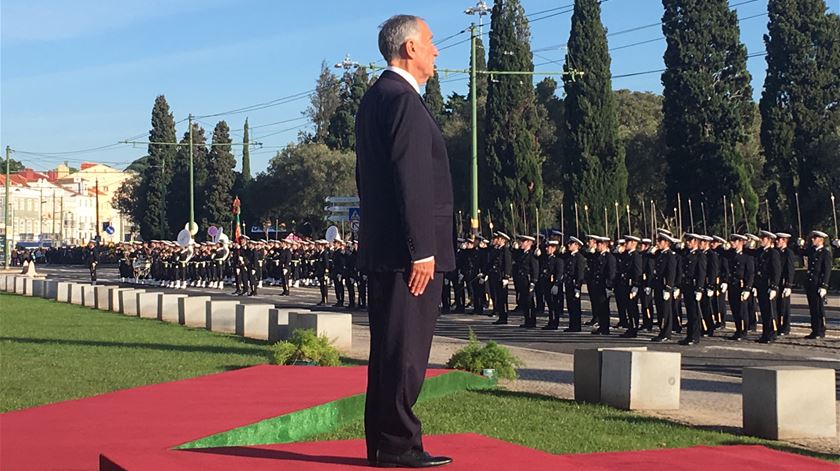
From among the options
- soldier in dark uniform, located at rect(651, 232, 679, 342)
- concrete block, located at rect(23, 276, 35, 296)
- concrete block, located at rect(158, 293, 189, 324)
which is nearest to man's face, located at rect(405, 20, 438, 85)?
soldier in dark uniform, located at rect(651, 232, 679, 342)

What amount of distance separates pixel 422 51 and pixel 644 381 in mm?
6236

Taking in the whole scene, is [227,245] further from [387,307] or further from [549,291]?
[387,307]

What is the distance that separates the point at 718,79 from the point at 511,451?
4999 centimetres

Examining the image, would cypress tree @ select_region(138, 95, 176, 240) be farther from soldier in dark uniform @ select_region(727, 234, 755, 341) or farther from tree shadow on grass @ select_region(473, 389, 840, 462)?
tree shadow on grass @ select_region(473, 389, 840, 462)

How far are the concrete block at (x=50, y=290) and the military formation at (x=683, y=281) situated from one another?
17.5m

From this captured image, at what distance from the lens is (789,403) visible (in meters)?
10.1

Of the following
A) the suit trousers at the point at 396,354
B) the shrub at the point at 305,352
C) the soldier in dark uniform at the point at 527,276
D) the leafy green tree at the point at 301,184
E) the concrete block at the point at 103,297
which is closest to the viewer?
the suit trousers at the point at 396,354

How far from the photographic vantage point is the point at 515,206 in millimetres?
60000

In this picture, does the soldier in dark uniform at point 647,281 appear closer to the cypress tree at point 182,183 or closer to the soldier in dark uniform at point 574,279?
the soldier in dark uniform at point 574,279

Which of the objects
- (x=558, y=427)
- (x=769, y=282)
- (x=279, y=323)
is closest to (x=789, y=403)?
(x=558, y=427)

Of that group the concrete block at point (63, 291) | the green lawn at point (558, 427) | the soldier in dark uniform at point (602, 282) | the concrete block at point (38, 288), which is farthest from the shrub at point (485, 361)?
the concrete block at point (38, 288)

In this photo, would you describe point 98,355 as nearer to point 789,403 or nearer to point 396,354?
point 789,403

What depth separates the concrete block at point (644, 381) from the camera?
11703 millimetres

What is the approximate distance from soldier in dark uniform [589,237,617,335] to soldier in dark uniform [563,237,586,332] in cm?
30
